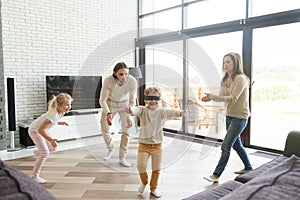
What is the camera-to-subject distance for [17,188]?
732 mm

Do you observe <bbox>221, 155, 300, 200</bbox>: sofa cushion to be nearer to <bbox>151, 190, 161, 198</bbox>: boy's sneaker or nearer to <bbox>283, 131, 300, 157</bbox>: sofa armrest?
<bbox>283, 131, 300, 157</bbox>: sofa armrest

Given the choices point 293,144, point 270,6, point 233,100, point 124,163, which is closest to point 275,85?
point 270,6

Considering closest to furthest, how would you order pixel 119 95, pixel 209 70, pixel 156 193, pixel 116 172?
pixel 156 193, pixel 116 172, pixel 119 95, pixel 209 70

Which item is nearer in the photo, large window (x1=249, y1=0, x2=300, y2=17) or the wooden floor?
the wooden floor

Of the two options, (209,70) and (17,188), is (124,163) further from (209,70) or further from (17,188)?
(17,188)

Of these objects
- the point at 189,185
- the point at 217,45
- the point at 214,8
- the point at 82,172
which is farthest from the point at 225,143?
the point at 214,8

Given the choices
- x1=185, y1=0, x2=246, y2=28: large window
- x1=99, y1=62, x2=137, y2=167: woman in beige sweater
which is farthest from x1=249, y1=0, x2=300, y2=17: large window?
x1=99, y1=62, x2=137, y2=167: woman in beige sweater

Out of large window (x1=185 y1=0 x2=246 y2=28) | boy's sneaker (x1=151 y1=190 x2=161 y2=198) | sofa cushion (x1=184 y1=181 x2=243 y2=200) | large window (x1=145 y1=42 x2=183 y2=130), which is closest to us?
sofa cushion (x1=184 y1=181 x2=243 y2=200)

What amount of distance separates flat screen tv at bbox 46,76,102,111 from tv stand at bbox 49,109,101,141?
0.12m

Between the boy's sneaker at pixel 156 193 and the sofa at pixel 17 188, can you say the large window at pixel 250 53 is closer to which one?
the boy's sneaker at pixel 156 193

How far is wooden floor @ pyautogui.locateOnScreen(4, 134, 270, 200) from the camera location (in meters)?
2.53

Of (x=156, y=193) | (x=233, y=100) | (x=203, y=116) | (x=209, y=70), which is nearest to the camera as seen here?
(x=156, y=193)

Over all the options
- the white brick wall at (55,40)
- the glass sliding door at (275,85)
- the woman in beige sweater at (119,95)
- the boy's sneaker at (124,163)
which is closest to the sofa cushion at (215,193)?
the woman in beige sweater at (119,95)

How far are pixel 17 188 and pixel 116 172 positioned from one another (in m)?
2.43
